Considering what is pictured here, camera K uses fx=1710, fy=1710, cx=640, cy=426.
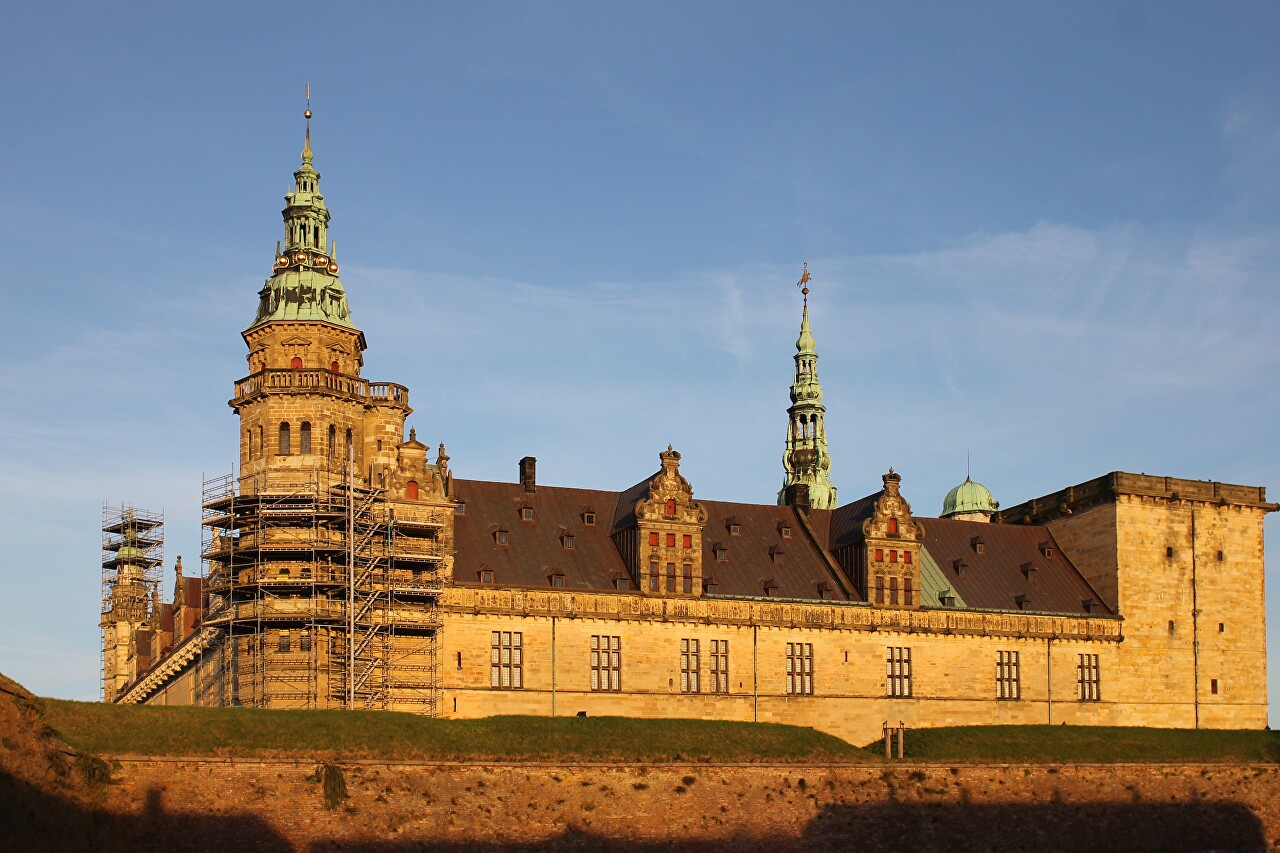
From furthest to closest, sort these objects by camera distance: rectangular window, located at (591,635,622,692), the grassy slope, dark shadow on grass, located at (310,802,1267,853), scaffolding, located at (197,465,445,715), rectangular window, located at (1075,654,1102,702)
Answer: rectangular window, located at (1075,654,1102,702)
rectangular window, located at (591,635,622,692)
scaffolding, located at (197,465,445,715)
dark shadow on grass, located at (310,802,1267,853)
the grassy slope

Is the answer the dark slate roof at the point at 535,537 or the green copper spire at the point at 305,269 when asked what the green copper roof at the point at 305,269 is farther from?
the dark slate roof at the point at 535,537

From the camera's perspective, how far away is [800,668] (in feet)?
252

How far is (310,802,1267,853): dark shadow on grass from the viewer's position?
57.1 metres

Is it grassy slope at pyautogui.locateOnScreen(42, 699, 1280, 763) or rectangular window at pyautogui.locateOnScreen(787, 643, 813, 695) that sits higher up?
rectangular window at pyautogui.locateOnScreen(787, 643, 813, 695)

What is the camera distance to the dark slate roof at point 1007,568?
82725 mm

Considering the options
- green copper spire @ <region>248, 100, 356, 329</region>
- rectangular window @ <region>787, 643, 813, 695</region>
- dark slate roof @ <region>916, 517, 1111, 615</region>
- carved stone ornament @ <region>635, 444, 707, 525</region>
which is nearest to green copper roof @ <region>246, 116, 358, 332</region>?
green copper spire @ <region>248, 100, 356, 329</region>

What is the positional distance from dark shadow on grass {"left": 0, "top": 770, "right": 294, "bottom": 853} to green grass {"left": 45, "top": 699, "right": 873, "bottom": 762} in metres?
2.17

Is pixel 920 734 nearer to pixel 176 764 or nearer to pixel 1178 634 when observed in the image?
pixel 1178 634

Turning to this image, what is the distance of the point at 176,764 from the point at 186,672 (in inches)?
1165

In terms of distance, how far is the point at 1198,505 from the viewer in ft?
284

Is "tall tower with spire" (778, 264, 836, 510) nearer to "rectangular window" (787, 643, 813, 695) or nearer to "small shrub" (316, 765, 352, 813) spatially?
"rectangular window" (787, 643, 813, 695)

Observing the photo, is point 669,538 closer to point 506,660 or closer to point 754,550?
point 754,550

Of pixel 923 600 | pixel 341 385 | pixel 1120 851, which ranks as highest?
pixel 341 385

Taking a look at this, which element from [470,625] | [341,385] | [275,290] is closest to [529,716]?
[470,625]
